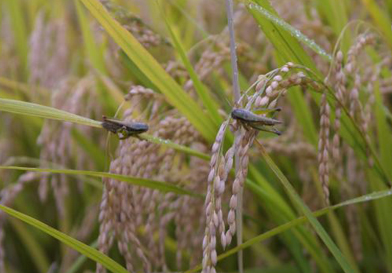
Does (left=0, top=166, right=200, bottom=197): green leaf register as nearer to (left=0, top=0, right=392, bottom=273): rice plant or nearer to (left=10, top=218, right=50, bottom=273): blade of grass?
(left=0, top=0, right=392, bottom=273): rice plant

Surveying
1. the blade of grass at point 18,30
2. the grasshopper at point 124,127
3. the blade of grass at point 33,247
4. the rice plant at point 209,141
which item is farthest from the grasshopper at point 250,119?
the blade of grass at point 18,30

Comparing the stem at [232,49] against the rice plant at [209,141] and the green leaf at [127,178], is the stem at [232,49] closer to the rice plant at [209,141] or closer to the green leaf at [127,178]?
the rice plant at [209,141]

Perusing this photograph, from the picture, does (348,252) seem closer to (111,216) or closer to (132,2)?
(111,216)

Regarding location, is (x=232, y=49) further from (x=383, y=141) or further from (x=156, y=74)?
(x=383, y=141)

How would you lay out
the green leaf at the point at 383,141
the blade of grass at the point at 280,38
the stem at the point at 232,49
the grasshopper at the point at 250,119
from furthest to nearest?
1. the green leaf at the point at 383,141
2. the blade of grass at the point at 280,38
3. the stem at the point at 232,49
4. the grasshopper at the point at 250,119

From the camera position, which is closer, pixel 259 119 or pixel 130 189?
pixel 259 119

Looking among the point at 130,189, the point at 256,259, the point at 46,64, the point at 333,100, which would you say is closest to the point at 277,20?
the point at 333,100

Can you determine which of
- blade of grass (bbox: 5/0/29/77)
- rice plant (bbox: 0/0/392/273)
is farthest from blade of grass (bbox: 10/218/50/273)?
blade of grass (bbox: 5/0/29/77)

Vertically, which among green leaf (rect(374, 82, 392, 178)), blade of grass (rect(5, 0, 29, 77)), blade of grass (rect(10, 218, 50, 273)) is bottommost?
green leaf (rect(374, 82, 392, 178))
